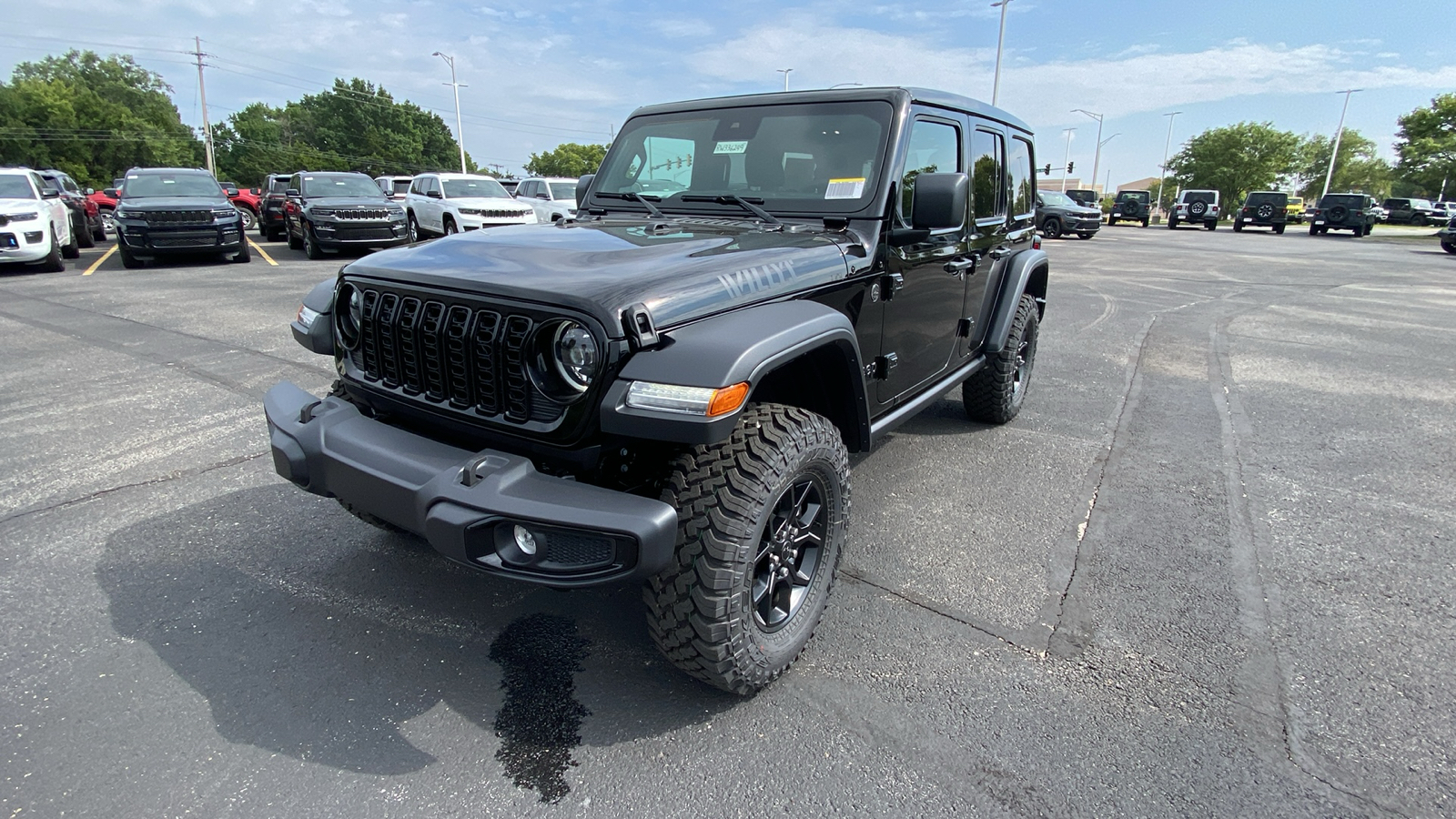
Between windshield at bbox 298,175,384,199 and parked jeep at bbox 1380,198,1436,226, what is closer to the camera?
windshield at bbox 298,175,384,199

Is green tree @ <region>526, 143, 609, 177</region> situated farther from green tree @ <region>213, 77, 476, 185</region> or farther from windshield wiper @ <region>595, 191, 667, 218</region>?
windshield wiper @ <region>595, 191, 667, 218</region>

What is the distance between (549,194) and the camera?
63.0 ft

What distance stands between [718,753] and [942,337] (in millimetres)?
2429

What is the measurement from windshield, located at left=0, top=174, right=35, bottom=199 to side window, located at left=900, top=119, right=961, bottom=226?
14.4m

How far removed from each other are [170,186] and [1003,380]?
47.6ft

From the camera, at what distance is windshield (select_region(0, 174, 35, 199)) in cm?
1170

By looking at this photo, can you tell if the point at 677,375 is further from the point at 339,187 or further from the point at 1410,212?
the point at 1410,212

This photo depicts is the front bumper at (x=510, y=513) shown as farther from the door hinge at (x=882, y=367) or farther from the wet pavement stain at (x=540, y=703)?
A: the door hinge at (x=882, y=367)

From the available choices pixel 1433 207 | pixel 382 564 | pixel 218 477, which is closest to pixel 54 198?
pixel 218 477

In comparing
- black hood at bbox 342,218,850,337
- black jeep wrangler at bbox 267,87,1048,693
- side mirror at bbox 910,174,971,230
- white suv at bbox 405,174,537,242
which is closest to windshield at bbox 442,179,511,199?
white suv at bbox 405,174,537,242

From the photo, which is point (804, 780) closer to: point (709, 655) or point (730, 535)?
point (709, 655)

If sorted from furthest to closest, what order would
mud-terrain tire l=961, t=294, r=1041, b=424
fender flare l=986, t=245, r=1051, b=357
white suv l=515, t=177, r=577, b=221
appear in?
white suv l=515, t=177, r=577, b=221 → mud-terrain tire l=961, t=294, r=1041, b=424 → fender flare l=986, t=245, r=1051, b=357

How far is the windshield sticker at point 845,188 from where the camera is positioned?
3.11m

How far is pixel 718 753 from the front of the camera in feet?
7.11
